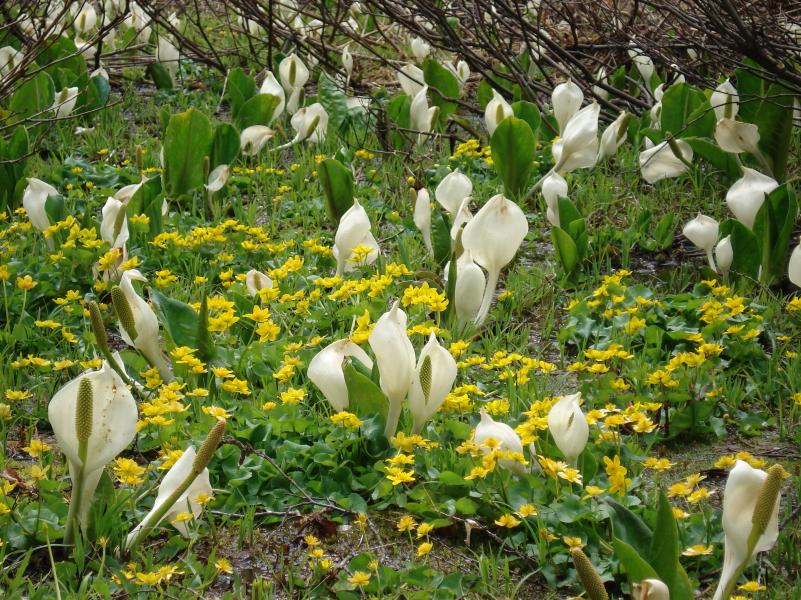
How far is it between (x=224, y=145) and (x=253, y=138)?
32 cm

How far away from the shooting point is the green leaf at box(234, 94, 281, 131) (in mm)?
4258

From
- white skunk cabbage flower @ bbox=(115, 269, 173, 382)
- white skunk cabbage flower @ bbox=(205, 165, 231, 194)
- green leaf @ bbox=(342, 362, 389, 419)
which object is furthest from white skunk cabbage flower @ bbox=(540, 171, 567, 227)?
white skunk cabbage flower @ bbox=(115, 269, 173, 382)

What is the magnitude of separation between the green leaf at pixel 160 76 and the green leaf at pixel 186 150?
5.50 ft

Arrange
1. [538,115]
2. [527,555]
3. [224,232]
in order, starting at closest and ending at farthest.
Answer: [527,555]
[224,232]
[538,115]

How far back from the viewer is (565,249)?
3.19m

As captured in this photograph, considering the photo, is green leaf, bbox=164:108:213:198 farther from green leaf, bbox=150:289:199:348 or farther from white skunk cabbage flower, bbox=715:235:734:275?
white skunk cabbage flower, bbox=715:235:734:275

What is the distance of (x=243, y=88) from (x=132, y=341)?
233 cm

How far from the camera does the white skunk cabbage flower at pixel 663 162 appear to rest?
147 inches

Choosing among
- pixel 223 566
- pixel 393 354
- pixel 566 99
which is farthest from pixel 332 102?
pixel 223 566

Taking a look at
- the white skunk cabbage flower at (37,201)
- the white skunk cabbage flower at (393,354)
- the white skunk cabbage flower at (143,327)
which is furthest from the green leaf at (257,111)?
the white skunk cabbage flower at (393,354)

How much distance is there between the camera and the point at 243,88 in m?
4.54

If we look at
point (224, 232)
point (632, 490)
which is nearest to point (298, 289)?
point (224, 232)

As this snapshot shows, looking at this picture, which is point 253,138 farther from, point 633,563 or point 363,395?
point 633,563

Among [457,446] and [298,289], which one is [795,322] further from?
[298,289]
